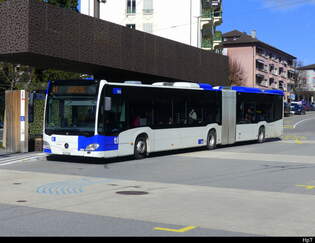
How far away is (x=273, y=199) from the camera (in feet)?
35.1

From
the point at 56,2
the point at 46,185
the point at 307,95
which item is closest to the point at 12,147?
the point at 46,185

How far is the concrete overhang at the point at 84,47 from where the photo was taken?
19578 millimetres

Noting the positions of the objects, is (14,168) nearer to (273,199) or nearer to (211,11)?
(273,199)

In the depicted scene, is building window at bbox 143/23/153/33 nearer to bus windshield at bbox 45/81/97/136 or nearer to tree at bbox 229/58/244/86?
tree at bbox 229/58/244/86

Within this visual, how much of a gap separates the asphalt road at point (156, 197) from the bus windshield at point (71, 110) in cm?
120

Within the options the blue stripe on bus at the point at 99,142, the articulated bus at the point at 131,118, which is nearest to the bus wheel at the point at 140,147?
the articulated bus at the point at 131,118

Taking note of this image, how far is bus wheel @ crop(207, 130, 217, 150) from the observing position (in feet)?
80.3

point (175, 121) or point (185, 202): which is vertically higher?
point (175, 121)

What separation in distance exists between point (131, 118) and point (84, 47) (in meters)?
5.16

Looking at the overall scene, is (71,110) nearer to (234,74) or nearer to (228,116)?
(228,116)

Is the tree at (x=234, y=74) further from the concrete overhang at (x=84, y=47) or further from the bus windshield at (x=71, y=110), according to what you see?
the bus windshield at (x=71, y=110)

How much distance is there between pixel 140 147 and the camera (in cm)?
1942

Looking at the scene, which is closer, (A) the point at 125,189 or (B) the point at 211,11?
(A) the point at 125,189

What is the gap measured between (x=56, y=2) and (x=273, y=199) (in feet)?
137
